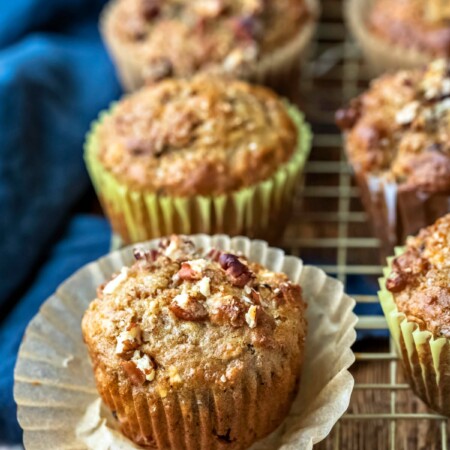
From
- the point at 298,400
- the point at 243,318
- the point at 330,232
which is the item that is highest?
the point at 243,318

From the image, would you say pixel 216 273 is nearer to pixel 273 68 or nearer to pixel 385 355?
pixel 385 355

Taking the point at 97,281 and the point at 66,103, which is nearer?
the point at 97,281

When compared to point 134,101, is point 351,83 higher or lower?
lower

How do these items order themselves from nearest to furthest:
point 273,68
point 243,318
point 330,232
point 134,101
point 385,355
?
1. point 243,318
2. point 385,355
3. point 134,101
4. point 330,232
5. point 273,68

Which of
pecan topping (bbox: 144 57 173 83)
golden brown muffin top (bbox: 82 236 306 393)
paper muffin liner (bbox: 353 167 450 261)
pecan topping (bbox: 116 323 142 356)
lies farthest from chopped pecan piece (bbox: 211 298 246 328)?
pecan topping (bbox: 144 57 173 83)

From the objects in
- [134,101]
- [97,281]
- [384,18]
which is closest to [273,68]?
[384,18]

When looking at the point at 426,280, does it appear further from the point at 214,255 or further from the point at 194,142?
the point at 194,142

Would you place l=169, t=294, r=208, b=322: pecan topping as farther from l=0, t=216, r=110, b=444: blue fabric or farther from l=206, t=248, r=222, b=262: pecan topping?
l=0, t=216, r=110, b=444: blue fabric

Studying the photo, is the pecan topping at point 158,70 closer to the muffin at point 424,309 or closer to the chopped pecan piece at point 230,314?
the muffin at point 424,309
